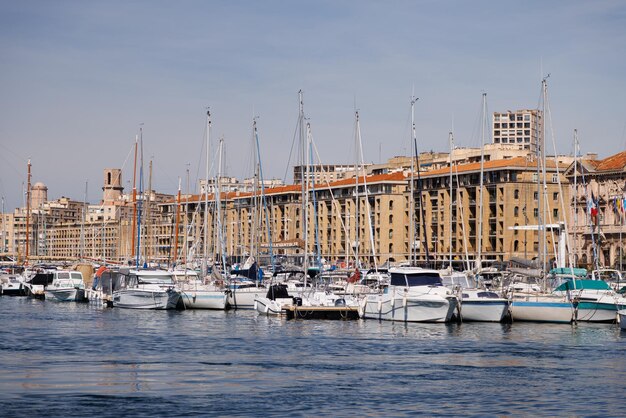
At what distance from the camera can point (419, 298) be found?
7150 cm

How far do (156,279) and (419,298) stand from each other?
30.5 m

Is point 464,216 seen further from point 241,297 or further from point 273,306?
point 273,306

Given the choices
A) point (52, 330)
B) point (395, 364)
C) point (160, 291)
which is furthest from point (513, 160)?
point (395, 364)

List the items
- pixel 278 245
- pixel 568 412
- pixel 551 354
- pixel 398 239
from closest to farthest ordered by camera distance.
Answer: pixel 568 412 < pixel 551 354 < pixel 278 245 < pixel 398 239

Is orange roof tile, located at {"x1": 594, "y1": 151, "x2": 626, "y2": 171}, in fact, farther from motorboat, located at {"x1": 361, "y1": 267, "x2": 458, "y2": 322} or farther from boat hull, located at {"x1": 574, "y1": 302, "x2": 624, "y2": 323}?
motorboat, located at {"x1": 361, "y1": 267, "x2": 458, "y2": 322}

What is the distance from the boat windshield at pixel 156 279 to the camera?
307 feet

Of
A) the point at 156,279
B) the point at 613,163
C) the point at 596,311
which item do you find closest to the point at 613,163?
the point at 613,163

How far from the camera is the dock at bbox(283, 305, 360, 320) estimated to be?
248 ft

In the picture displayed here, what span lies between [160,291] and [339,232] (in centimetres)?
10401

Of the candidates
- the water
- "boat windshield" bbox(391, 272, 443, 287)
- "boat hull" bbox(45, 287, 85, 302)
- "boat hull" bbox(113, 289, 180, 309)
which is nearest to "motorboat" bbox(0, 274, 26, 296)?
"boat hull" bbox(45, 287, 85, 302)

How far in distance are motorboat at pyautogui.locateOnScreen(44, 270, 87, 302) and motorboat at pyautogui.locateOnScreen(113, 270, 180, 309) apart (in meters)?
10.3

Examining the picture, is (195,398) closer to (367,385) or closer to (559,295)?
(367,385)

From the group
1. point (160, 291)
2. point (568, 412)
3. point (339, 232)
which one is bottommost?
point (568, 412)

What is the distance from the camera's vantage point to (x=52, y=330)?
67938mm
